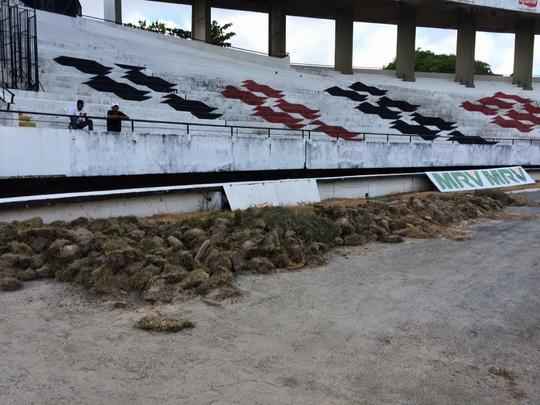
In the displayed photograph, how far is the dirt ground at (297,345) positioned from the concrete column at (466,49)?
39.7m

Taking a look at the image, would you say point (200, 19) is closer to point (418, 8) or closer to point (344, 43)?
point (344, 43)

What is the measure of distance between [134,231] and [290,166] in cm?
821

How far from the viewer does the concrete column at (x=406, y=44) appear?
135 feet

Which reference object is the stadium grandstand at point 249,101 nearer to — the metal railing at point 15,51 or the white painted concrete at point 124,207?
the metal railing at point 15,51

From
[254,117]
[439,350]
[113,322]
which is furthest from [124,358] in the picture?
[254,117]

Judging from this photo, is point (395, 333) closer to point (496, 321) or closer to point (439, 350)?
point (439, 350)

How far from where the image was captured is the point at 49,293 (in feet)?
20.0

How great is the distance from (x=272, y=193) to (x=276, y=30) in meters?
29.5

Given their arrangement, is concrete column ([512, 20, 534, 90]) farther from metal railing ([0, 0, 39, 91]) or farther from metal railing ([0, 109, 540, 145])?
metal railing ([0, 0, 39, 91])

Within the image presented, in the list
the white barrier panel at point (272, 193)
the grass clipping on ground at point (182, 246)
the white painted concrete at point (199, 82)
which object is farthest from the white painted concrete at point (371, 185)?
the white painted concrete at point (199, 82)

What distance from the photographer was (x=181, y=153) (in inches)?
519

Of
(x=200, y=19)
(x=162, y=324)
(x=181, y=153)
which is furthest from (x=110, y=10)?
(x=162, y=324)

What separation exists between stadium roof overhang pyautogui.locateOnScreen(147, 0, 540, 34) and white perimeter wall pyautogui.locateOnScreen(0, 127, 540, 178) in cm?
2297

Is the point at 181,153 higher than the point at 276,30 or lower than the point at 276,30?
lower
